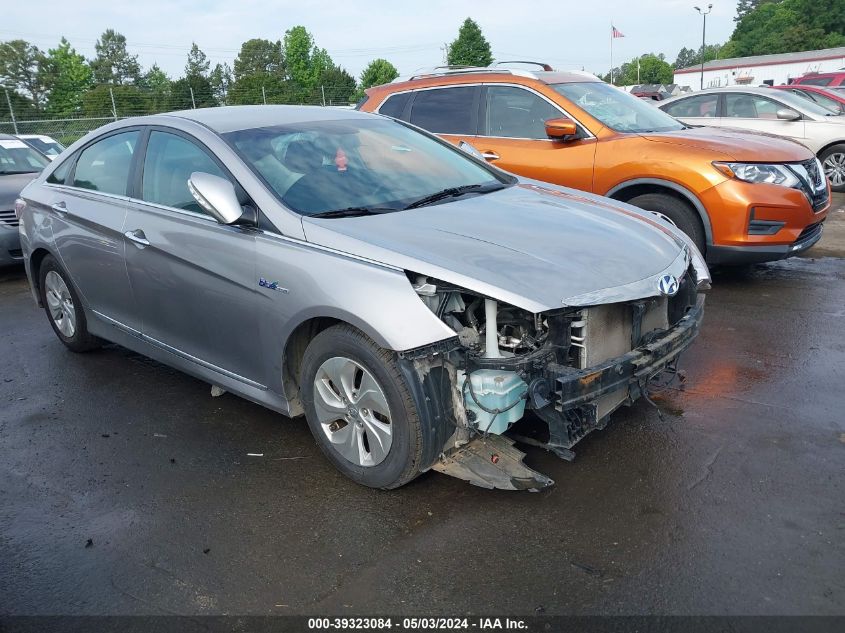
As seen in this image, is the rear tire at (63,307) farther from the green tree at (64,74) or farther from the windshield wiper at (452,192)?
the green tree at (64,74)

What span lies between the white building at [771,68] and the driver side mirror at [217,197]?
7246 cm

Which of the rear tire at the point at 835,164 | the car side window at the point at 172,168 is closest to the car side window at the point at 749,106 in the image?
the rear tire at the point at 835,164

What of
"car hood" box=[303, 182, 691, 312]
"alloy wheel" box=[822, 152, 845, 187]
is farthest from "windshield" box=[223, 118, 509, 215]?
"alloy wheel" box=[822, 152, 845, 187]

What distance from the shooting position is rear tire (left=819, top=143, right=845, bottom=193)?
1068 cm

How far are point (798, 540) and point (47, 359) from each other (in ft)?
16.4

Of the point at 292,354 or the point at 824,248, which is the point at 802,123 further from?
the point at 292,354

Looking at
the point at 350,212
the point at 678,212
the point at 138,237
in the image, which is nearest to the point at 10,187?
the point at 138,237

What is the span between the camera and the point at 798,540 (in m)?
2.73

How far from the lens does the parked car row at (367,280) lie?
115 inches

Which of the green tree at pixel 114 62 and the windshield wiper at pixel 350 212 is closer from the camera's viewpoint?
the windshield wiper at pixel 350 212

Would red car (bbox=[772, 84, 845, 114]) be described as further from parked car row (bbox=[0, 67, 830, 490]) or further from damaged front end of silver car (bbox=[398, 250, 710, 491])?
damaged front end of silver car (bbox=[398, 250, 710, 491])

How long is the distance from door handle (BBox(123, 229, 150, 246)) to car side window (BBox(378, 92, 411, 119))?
3.80 meters

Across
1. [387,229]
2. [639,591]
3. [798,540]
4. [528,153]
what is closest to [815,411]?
[798,540]

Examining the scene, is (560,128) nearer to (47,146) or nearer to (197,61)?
(47,146)
